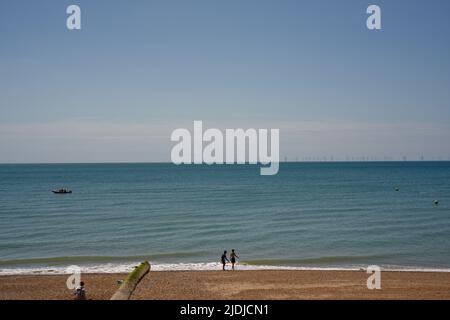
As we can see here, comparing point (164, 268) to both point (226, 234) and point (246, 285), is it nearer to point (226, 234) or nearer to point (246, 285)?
point (246, 285)

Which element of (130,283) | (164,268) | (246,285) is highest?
(130,283)

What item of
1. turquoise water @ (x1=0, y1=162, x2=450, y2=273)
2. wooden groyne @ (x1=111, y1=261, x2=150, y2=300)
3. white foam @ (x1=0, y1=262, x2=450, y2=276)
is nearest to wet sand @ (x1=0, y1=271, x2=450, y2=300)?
wooden groyne @ (x1=111, y1=261, x2=150, y2=300)

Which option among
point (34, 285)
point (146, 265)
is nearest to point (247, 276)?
point (146, 265)

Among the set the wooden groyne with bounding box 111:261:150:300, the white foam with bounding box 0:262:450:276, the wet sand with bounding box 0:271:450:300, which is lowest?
the white foam with bounding box 0:262:450:276

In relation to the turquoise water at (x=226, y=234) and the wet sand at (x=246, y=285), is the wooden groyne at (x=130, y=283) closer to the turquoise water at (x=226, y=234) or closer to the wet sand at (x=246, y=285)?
the wet sand at (x=246, y=285)

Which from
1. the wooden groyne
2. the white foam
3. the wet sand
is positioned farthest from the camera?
the white foam

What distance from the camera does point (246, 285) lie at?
77.8 ft

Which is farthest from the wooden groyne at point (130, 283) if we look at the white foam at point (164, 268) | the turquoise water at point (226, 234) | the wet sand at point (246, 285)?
the turquoise water at point (226, 234)

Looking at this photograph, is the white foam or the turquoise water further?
the turquoise water

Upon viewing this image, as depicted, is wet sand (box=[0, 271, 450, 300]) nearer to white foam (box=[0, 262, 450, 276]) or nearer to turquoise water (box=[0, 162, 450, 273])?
white foam (box=[0, 262, 450, 276])

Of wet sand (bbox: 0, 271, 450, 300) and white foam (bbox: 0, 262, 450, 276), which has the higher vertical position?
wet sand (bbox: 0, 271, 450, 300)

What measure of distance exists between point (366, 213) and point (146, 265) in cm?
4031

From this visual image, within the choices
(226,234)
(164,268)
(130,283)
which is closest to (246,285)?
(130,283)

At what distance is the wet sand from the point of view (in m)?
21.2
